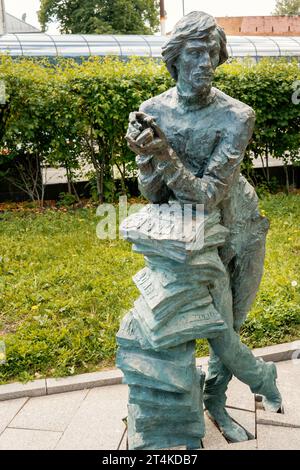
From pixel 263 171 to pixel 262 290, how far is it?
5.32 meters

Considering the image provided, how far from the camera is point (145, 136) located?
2.16 meters

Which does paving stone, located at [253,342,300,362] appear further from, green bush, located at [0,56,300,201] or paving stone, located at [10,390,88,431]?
green bush, located at [0,56,300,201]

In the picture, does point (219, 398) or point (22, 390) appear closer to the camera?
point (219, 398)

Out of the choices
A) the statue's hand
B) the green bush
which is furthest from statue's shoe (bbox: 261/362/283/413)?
the green bush

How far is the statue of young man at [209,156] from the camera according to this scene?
232cm

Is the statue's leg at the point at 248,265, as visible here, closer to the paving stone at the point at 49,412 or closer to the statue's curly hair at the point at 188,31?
the statue's curly hair at the point at 188,31

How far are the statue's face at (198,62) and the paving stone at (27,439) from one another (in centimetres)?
231

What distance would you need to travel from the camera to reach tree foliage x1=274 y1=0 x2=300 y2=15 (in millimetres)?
50219

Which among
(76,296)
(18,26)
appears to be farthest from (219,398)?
(18,26)

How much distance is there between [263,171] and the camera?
10117 millimetres

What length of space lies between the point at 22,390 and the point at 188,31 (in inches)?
111

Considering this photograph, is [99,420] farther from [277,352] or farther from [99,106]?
[99,106]
